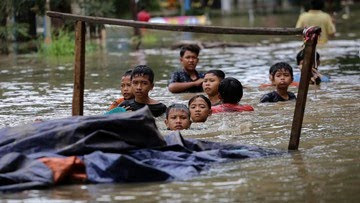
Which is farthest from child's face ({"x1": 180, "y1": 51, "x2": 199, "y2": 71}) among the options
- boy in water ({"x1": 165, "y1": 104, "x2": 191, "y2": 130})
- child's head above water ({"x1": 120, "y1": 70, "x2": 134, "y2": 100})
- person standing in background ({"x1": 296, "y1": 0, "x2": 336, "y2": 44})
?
person standing in background ({"x1": 296, "y1": 0, "x2": 336, "y2": 44})

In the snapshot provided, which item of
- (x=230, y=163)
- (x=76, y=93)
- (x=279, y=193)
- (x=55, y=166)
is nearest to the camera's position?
(x=279, y=193)

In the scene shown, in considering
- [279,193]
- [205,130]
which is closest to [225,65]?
[205,130]

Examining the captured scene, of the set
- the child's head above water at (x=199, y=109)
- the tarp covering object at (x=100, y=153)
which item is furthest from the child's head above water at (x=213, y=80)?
the tarp covering object at (x=100, y=153)

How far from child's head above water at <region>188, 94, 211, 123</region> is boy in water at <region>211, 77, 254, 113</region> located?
23.4 inches

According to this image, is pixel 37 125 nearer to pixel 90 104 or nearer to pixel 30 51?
pixel 90 104

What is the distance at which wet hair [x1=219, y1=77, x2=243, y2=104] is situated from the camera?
1067 cm

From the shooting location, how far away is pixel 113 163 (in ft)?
22.2

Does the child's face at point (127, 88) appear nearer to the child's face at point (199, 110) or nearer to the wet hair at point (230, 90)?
the child's face at point (199, 110)

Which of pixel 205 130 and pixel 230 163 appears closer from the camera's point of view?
pixel 230 163

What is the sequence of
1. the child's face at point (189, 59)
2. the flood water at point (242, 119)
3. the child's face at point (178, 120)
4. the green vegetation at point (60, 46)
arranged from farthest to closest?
the green vegetation at point (60, 46)
the child's face at point (189, 59)
the child's face at point (178, 120)
the flood water at point (242, 119)

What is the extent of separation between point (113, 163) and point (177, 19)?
2788 cm

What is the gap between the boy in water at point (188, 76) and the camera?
1313cm

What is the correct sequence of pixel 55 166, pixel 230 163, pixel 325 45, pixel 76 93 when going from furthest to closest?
pixel 325 45 → pixel 76 93 → pixel 230 163 → pixel 55 166

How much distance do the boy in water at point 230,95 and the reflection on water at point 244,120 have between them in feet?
0.52
